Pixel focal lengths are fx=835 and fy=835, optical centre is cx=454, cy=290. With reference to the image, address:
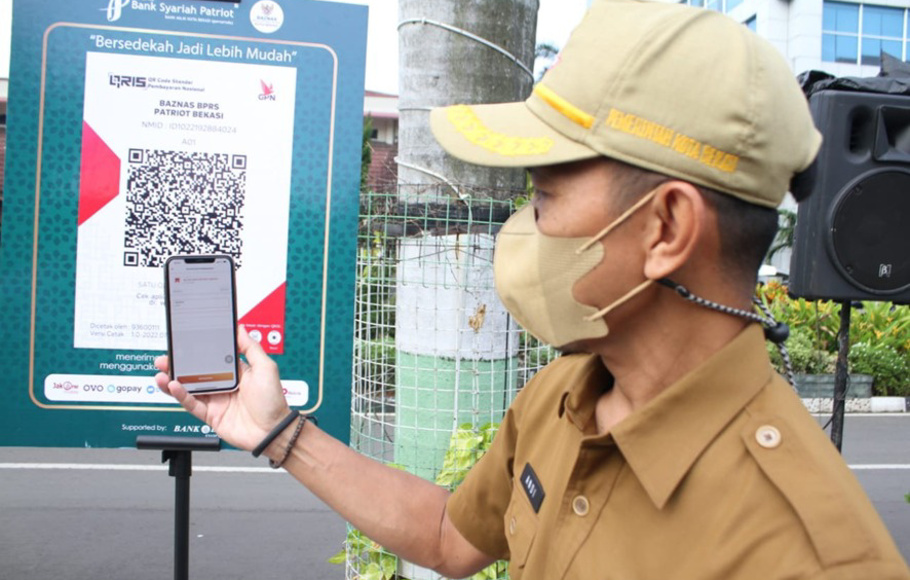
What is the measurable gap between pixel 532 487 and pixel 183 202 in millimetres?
1293

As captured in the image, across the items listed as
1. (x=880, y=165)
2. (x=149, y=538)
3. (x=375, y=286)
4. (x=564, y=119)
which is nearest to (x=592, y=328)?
(x=564, y=119)

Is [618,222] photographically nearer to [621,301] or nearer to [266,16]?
[621,301]

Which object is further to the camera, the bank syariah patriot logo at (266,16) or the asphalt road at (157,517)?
the asphalt road at (157,517)

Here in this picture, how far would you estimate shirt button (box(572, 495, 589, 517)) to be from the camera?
1.24 metres

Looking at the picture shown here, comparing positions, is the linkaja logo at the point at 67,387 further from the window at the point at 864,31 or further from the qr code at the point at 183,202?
the window at the point at 864,31

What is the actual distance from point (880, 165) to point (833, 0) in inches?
1137

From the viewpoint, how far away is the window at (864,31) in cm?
2822

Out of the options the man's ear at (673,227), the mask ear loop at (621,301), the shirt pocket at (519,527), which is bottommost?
the shirt pocket at (519,527)

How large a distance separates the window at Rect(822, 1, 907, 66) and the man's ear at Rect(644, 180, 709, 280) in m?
30.8

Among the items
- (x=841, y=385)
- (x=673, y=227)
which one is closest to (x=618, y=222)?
(x=673, y=227)

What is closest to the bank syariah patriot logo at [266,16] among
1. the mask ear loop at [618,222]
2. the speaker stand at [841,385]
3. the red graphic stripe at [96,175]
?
the red graphic stripe at [96,175]

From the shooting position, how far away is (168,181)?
2193 millimetres

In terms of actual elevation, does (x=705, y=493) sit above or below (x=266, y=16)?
below

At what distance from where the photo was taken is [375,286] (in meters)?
2.69
